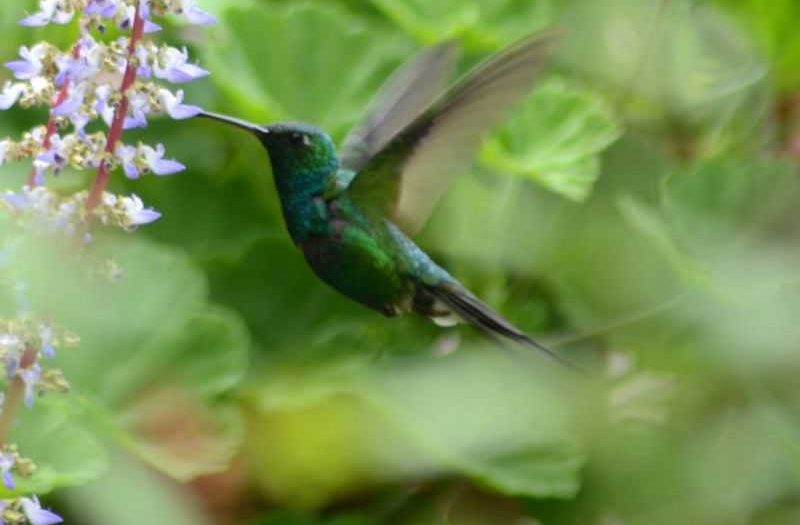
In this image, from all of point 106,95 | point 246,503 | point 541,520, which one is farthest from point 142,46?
point 541,520

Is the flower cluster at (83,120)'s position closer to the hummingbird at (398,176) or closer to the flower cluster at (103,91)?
the flower cluster at (103,91)

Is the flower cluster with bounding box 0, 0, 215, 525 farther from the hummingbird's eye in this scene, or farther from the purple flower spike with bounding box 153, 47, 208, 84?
the hummingbird's eye

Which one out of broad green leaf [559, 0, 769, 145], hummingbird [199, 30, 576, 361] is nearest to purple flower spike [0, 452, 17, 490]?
hummingbird [199, 30, 576, 361]

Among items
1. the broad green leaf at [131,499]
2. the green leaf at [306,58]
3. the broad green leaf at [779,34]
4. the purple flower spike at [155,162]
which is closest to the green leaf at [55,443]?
the broad green leaf at [131,499]

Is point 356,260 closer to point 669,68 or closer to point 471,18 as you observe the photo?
point 471,18

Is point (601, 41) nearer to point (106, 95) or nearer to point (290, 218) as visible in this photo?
point (290, 218)

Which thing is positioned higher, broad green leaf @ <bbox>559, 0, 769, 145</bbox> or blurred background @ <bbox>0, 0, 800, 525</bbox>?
broad green leaf @ <bbox>559, 0, 769, 145</bbox>

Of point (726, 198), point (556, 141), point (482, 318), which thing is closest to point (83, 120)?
point (482, 318)
